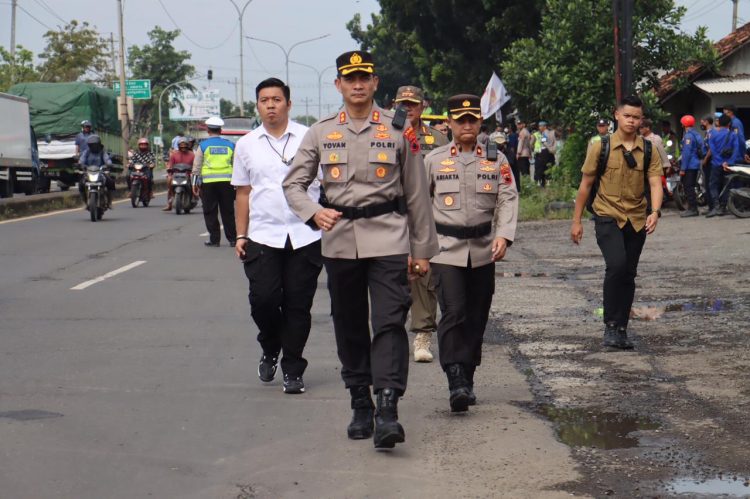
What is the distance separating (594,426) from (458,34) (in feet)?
119

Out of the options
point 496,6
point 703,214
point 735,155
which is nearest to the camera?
point 735,155

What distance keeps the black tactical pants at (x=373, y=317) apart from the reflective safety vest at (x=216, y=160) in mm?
11161

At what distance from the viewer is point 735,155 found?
1991 centimetres

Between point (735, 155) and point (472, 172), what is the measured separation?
13.9 m

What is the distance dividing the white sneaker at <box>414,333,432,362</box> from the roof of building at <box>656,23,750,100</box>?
709 inches

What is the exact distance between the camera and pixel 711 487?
202 inches

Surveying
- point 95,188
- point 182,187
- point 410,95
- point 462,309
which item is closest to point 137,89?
point 182,187

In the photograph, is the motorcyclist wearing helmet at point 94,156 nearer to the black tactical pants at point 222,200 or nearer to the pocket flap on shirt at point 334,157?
the black tactical pants at point 222,200

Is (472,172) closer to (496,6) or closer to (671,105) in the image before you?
(671,105)

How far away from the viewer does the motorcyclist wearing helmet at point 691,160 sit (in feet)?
67.8

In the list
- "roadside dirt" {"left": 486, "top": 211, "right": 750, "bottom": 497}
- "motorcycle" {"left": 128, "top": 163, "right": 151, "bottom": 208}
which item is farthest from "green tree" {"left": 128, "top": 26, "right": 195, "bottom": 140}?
"roadside dirt" {"left": 486, "top": 211, "right": 750, "bottom": 497}

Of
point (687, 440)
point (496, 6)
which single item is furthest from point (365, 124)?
point (496, 6)

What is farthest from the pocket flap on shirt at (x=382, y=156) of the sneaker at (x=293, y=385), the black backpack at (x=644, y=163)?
the black backpack at (x=644, y=163)

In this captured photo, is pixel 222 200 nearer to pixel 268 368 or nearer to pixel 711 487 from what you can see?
pixel 268 368
